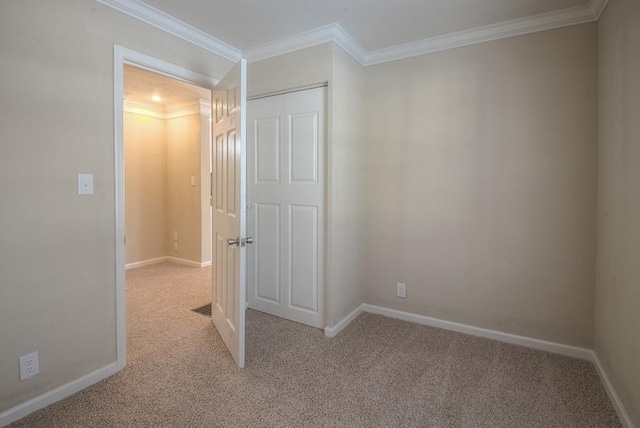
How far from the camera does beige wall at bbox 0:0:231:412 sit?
1.72 metres

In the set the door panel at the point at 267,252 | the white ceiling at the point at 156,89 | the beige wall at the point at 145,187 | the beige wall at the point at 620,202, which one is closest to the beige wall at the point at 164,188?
the beige wall at the point at 145,187

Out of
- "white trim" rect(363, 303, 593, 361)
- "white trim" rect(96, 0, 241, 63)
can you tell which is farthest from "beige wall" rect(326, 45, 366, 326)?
"white trim" rect(96, 0, 241, 63)

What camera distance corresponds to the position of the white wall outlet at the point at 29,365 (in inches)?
70.2

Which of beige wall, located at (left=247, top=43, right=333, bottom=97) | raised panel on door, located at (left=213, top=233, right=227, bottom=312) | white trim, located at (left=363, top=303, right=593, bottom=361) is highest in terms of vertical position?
beige wall, located at (left=247, top=43, right=333, bottom=97)

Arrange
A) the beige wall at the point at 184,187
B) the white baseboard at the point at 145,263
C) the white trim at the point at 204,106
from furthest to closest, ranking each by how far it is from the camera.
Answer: the beige wall at the point at 184,187 → the white baseboard at the point at 145,263 → the white trim at the point at 204,106

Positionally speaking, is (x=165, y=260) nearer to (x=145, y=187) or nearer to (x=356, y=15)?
(x=145, y=187)

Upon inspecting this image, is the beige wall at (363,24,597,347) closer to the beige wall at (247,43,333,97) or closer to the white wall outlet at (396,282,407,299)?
the white wall outlet at (396,282,407,299)

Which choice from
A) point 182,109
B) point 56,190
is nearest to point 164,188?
point 182,109

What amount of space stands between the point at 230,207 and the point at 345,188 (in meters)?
1.02

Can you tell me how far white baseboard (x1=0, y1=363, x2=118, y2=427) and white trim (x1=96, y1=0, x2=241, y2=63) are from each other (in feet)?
7.40

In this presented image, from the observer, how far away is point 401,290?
3.08 meters

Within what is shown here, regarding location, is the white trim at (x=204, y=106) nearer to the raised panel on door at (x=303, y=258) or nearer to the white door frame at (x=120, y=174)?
the white door frame at (x=120, y=174)

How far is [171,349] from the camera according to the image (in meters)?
2.49

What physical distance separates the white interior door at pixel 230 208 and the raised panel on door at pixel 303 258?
62 centimetres
